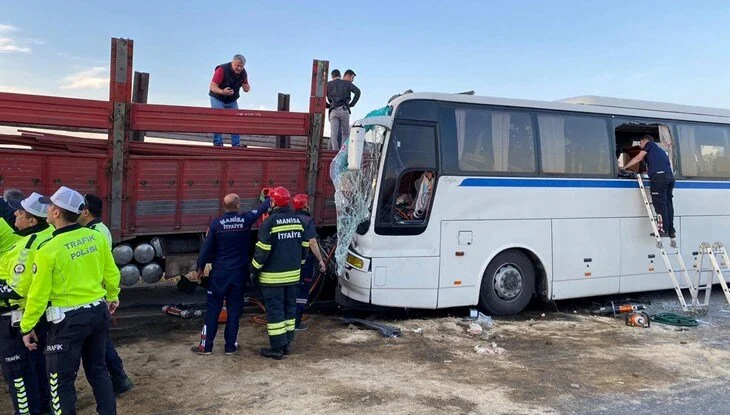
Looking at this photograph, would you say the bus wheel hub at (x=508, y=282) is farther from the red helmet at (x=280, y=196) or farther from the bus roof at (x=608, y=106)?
the red helmet at (x=280, y=196)

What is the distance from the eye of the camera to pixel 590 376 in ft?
18.1

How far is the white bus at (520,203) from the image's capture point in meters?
7.03

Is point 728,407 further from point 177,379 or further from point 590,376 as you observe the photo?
point 177,379

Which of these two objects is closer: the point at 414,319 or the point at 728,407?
the point at 728,407

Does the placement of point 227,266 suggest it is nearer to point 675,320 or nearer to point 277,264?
point 277,264

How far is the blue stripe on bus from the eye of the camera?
7398 mm

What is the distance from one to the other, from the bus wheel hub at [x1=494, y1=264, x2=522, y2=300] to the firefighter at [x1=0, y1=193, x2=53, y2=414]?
548cm

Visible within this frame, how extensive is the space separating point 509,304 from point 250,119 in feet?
14.1

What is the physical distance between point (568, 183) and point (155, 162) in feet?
18.2

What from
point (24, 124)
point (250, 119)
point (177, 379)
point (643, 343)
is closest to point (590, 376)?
point (643, 343)

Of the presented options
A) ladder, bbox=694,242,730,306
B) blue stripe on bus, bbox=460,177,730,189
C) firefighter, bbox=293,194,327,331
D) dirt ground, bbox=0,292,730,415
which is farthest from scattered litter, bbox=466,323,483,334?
ladder, bbox=694,242,730,306

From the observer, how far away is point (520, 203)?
7.66 meters

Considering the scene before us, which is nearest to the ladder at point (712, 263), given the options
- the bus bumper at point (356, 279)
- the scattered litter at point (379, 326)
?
the scattered litter at point (379, 326)

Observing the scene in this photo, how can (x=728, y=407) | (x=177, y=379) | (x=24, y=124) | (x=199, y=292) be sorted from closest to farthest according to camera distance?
(x=728, y=407)
(x=177, y=379)
(x=24, y=124)
(x=199, y=292)
